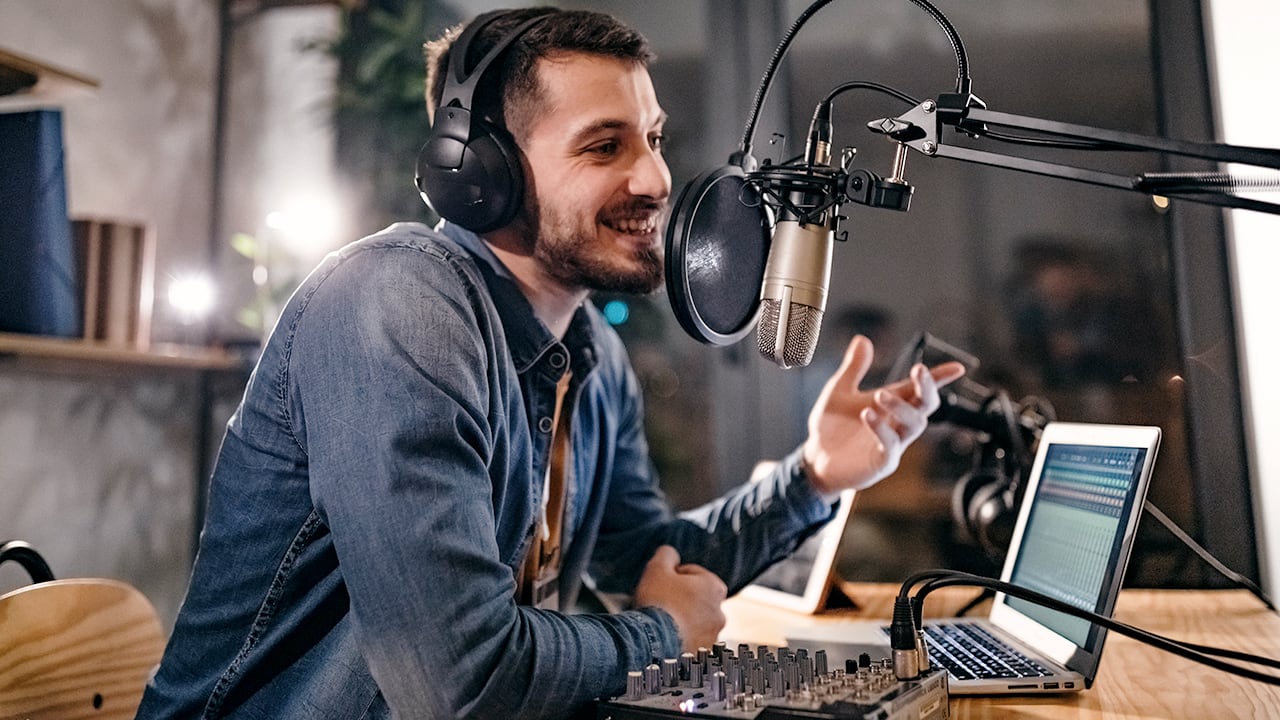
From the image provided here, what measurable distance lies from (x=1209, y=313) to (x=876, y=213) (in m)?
0.59

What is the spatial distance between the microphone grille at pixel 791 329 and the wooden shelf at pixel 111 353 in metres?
1.24

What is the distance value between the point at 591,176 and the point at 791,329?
1.45 ft

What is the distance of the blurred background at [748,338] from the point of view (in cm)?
163

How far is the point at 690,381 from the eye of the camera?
199cm

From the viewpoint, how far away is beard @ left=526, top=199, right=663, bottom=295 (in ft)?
3.91

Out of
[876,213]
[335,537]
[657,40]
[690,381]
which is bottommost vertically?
[335,537]

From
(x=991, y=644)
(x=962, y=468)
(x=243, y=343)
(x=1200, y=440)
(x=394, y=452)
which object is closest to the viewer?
(x=394, y=452)

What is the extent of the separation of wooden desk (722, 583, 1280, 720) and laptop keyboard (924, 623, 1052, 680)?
37 mm

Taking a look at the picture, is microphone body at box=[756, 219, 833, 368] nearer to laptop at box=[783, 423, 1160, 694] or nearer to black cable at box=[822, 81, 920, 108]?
black cable at box=[822, 81, 920, 108]

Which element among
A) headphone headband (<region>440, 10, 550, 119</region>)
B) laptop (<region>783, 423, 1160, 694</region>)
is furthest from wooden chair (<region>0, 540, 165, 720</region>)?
laptop (<region>783, 423, 1160, 694</region>)

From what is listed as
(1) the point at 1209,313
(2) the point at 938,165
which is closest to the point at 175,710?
(2) the point at 938,165

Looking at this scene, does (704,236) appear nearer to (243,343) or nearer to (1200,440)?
(1200,440)

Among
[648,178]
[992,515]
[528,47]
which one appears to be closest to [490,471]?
[648,178]

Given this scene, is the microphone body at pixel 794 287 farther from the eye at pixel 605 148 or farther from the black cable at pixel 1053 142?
the eye at pixel 605 148
